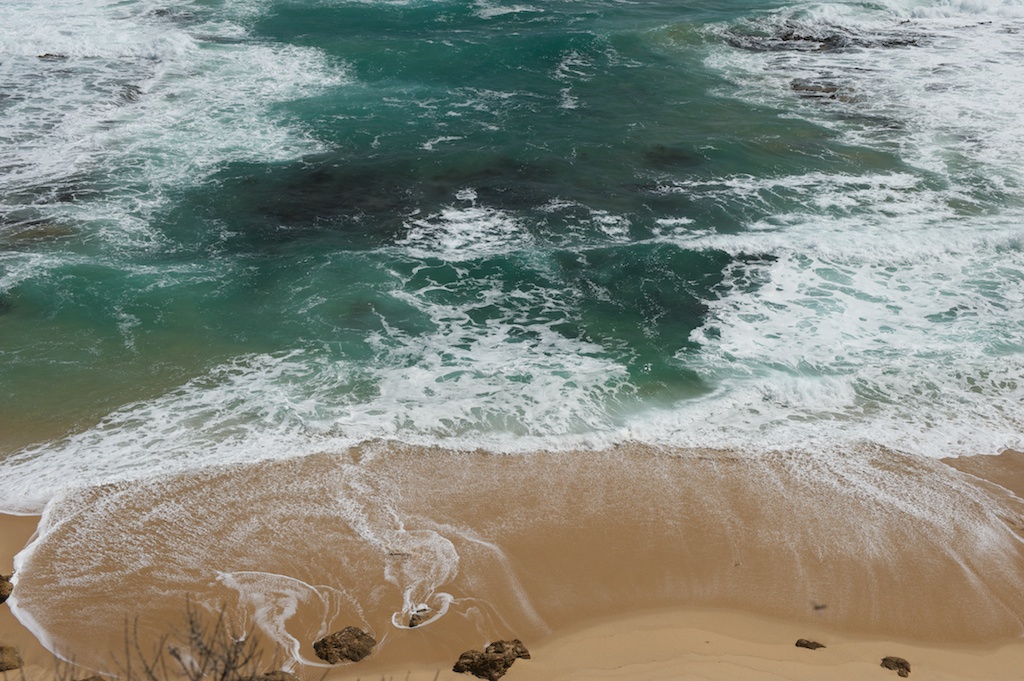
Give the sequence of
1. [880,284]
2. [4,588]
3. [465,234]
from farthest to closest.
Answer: [465,234] < [880,284] < [4,588]

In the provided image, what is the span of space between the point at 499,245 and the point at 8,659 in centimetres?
955

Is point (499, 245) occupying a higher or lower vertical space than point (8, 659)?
higher

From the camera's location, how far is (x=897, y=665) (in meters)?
7.35

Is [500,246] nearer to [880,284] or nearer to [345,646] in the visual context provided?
[880,284]

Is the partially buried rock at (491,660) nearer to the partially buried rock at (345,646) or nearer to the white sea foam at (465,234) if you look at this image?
the partially buried rock at (345,646)

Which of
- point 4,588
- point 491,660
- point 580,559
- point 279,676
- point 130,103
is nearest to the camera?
point 279,676

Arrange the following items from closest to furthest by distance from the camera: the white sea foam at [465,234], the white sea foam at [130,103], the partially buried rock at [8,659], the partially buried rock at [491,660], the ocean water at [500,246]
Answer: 1. the partially buried rock at [8,659]
2. the partially buried rock at [491,660]
3. the ocean water at [500,246]
4. the white sea foam at [465,234]
5. the white sea foam at [130,103]

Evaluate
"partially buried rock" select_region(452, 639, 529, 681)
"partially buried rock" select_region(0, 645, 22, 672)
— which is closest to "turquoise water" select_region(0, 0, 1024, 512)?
"partially buried rock" select_region(0, 645, 22, 672)

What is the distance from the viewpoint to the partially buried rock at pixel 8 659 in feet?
23.2

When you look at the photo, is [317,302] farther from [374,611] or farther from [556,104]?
[556,104]

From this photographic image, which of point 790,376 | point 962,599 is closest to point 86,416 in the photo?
point 790,376

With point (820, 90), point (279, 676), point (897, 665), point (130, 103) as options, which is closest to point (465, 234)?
point (279, 676)

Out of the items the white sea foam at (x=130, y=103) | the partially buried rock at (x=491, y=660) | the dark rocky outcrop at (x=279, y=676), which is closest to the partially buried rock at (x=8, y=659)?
the dark rocky outcrop at (x=279, y=676)

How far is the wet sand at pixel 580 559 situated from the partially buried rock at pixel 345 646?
91 mm
